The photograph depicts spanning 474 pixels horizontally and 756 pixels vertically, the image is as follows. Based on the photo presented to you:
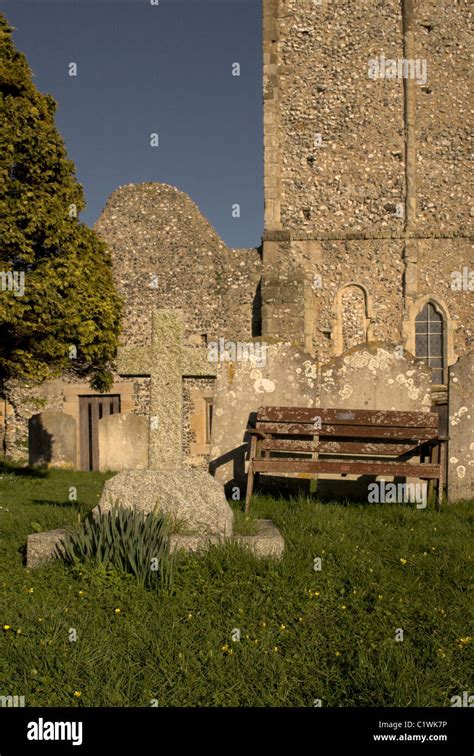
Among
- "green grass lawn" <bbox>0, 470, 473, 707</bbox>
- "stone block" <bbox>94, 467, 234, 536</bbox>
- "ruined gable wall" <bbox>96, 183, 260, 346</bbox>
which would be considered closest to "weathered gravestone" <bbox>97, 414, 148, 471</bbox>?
"ruined gable wall" <bbox>96, 183, 260, 346</bbox>

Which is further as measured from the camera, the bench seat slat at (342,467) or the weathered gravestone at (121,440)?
the weathered gravestone at (121,440)

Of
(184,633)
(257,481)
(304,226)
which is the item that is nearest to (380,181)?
(304,226)

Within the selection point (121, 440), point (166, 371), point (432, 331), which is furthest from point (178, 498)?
point (432, 331)

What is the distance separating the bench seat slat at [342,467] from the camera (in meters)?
6.95

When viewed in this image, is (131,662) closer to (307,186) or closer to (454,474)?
(454,474)

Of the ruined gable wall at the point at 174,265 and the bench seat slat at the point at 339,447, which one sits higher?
the ruined gable wall at the point at 174,265

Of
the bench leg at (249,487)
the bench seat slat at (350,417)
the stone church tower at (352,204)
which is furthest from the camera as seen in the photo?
the stone church tower at (352,204)

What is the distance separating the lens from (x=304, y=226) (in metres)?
16.9

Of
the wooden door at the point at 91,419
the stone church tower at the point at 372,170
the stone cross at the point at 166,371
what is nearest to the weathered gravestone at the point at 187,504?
the stone cross at the point at 166,371

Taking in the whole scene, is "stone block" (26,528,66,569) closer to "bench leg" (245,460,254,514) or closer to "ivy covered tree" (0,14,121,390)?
"bench leg" (245,460,254,514)

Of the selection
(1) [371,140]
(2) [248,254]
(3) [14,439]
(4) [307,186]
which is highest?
(1) [371,140]

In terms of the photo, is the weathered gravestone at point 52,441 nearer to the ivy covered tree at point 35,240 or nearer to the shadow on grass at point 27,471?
the shadow on grass at point 27,471

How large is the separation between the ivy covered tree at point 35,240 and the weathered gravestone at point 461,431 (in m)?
5.99
